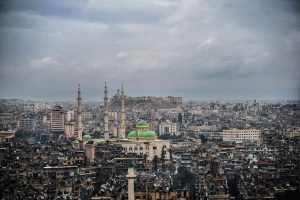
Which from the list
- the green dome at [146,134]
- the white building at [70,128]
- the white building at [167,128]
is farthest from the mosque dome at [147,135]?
the white building at [167,128]

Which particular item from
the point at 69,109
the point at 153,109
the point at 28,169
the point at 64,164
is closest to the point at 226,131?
the point at 69,109

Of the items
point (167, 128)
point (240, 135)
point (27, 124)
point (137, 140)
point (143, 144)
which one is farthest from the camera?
point (167, 128)

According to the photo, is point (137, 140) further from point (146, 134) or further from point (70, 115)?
point (70, 115)

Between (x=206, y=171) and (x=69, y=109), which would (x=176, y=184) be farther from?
(x=69, y=109)

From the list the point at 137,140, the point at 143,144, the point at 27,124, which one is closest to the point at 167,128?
the point at 27,124

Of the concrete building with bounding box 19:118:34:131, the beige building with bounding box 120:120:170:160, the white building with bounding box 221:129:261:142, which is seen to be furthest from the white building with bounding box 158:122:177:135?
the beige building with bounding box 120:120:170:160

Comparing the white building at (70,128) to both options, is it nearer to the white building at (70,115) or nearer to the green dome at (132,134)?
the white building at (70,115)
